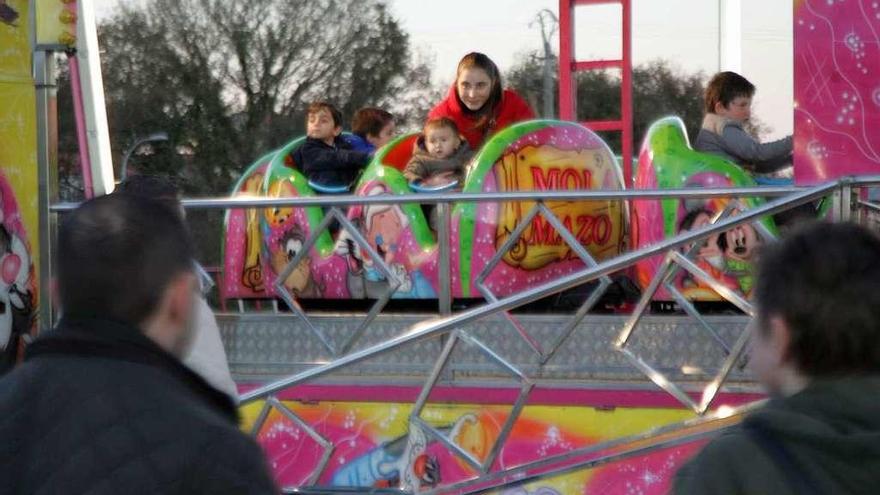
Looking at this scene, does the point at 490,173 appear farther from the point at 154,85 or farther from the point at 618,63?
→ the point at 154,85

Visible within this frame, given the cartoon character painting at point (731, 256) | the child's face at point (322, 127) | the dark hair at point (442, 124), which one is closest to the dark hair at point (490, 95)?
the dark hair at point (442, 124)

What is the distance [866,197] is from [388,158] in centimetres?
223

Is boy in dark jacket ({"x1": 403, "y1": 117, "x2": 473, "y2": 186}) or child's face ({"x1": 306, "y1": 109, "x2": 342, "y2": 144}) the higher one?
child's face ({"x1": 306, "y1": 109, "x2": 342, "y2": 144})

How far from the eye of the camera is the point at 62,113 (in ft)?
57.3

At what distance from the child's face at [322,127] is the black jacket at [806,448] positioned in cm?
545

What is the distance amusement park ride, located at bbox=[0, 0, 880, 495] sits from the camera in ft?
15.7

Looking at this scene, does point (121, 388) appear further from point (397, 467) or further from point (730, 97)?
point (730, 97)

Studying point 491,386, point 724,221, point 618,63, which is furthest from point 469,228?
point 618,63

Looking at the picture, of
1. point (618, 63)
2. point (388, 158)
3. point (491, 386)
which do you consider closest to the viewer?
point (491, 386)

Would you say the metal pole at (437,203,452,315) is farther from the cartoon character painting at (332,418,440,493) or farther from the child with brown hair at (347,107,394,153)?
the child with brown hair at (347,107,394,153)

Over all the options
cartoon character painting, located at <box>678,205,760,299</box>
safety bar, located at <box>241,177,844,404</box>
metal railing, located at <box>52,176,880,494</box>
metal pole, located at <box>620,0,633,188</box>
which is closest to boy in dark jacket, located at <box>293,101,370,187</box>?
metal pole, located at <box>620,0,633,188</box>

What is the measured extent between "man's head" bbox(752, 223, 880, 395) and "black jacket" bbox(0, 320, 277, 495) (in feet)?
2.01

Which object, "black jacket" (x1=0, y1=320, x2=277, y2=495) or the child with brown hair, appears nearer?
"black jacket" (x1=0, y1=320, x2=277, y2=495)

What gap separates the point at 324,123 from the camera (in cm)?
716
